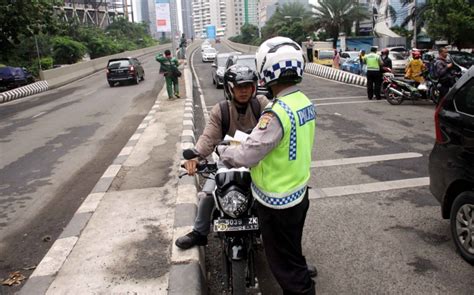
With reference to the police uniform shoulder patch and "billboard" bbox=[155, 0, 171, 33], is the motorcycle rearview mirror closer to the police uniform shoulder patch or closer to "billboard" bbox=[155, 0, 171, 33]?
the police uniform shoulder patch

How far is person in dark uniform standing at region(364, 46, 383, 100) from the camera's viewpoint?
46.2ft

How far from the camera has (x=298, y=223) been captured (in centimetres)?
276

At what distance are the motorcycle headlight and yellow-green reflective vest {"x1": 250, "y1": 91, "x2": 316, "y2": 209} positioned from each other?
1.19ft

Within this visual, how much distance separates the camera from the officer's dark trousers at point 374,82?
46.9ft

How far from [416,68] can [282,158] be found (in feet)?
40.5

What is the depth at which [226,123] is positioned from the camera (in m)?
3.76

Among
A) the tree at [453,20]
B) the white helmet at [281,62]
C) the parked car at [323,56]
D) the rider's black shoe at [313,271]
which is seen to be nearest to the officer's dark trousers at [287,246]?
the white helmet at [281,62]

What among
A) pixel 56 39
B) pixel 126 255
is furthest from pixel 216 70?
pixel 56 39

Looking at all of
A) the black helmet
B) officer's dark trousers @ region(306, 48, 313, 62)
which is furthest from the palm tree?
the black helmet

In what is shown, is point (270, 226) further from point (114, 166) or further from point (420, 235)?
point (114, 166)

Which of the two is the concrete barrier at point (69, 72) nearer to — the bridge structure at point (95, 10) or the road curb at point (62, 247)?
the road curb at point (62, 247)

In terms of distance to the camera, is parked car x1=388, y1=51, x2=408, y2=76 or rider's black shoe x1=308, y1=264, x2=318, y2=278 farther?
parked car x1=388, y1=51, x2=408, y2=76

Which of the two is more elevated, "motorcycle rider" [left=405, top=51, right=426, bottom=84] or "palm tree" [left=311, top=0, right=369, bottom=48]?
"palm tree" [left=311, top=0, right=369, bottom=48]

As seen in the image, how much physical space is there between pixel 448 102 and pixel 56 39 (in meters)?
45.9
